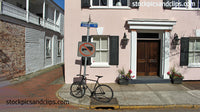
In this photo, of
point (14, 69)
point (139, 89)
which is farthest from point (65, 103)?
point (14, 69)

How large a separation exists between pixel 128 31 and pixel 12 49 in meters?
7.02

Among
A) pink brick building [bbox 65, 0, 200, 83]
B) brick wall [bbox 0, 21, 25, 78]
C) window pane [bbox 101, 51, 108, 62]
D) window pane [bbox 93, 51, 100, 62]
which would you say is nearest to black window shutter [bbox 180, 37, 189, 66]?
pink brick building [bbox 65, 0, 200, 83]

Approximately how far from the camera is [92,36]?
23.4ft

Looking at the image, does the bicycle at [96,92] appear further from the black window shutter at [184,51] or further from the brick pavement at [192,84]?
the black window shutter at [184,51]

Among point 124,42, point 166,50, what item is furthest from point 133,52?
point 166,50

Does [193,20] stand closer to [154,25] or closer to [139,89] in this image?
[154,25]

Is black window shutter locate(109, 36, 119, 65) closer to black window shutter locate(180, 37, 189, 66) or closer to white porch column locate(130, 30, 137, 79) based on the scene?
white porch column locate(130, 30, 137, 79)

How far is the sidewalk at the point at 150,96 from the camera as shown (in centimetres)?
464

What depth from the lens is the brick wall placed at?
7.42 m

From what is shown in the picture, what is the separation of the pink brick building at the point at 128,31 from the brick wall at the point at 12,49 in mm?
3673

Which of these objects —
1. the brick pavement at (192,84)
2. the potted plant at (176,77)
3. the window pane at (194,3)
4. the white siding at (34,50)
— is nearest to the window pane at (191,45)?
the potted plant at (176,77)

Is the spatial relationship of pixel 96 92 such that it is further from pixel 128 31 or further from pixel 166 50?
pixel 166 50

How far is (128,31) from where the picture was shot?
7082 millimetres

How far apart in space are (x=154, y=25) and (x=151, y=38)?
78 centimetres
